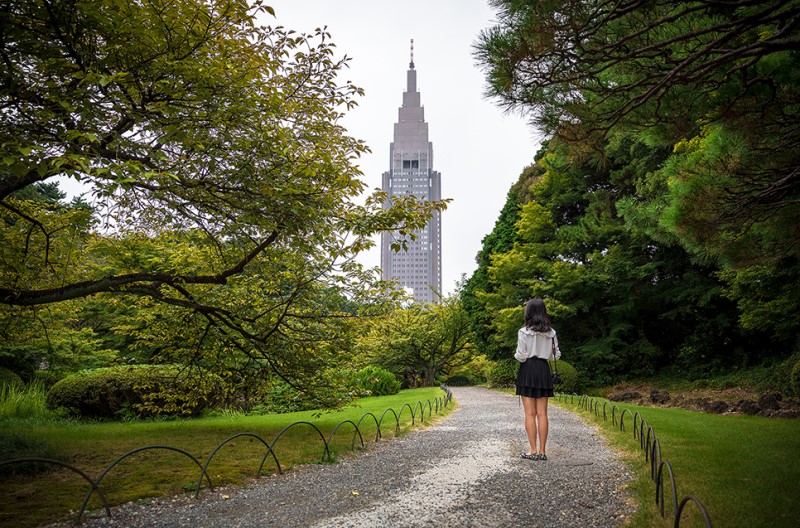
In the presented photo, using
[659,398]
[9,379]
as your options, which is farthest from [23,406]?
[659,398]

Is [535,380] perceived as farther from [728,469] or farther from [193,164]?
[193,164]

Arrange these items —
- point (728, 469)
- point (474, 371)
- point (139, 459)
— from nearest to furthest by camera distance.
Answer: point (728, 469), point (139, 459), point (474, 371)

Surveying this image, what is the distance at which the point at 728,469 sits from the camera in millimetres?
4773

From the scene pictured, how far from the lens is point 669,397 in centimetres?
1424

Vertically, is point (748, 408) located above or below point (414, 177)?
below

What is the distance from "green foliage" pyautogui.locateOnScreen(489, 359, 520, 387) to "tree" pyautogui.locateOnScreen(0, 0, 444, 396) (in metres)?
17.4

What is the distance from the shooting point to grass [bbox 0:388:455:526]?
4.36 meters

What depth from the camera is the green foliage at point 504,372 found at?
23.5 meters

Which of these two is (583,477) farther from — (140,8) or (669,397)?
(669,397)

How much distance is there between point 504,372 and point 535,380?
19033 mm

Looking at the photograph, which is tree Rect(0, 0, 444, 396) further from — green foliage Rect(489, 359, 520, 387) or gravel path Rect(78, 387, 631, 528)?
green foliage Rect(489, 359, 520, 387)

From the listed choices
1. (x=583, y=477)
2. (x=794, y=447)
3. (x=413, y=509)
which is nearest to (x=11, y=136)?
(x=413, y=509)

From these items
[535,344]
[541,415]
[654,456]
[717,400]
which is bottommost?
[717,400]

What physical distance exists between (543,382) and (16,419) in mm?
11202
